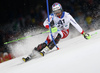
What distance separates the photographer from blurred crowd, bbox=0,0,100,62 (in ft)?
12.6

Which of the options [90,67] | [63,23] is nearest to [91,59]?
[90,67]

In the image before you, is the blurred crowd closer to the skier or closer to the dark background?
the dark background

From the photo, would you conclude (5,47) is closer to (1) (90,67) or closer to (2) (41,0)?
(2) (41,0)

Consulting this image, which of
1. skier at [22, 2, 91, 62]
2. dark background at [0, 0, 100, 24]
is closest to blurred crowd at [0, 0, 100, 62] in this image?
dark background at [0, 0, 100, 24]

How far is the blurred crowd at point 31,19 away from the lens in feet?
12.6

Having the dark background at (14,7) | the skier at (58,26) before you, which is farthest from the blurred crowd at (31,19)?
the skier at (58,26)

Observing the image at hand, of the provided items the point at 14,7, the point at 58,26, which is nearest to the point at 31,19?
the point at 14,7

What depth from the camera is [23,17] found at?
4.03 m

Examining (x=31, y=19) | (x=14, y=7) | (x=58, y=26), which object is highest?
(x=14, y=7)

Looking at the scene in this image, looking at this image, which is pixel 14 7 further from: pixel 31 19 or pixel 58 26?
pixel 58 26

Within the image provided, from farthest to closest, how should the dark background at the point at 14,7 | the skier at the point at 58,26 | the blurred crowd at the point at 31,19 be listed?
the blurred crowd at the point at 31,19
the dark background at the point at 14,7
the skier at the point at 58,26

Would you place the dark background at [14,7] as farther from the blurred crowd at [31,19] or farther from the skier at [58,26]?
the skier at [58,26]

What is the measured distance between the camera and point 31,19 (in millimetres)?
4152

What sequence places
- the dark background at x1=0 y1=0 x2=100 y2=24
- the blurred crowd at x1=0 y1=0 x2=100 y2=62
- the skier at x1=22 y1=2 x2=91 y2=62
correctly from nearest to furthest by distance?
the skier at x1=22 y1=2 x2=91 y2=62, the dark background at x1=0 y1=0 x2=100 y2=24, the blurred crowd at x1=0 y1=0 x2=100 y2=62
